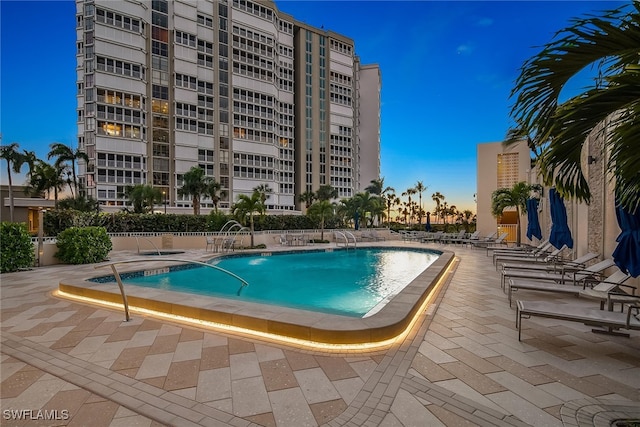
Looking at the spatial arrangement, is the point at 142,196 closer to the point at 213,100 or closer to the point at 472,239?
the point at 213,100

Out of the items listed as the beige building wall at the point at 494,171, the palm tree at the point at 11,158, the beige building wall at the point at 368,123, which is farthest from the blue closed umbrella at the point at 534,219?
the beige building wall at the point at 368,123

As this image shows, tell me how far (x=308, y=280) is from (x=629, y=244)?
781cm

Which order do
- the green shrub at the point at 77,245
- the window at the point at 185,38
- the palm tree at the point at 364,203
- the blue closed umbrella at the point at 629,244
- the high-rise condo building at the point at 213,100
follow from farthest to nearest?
the window at the point at 185,38, the high-rise condo building at the point at 213,100, the palm tree at the point at 364,203, the green shrub at the point at 77,245, the blue closed umbrella at the point at 629,244

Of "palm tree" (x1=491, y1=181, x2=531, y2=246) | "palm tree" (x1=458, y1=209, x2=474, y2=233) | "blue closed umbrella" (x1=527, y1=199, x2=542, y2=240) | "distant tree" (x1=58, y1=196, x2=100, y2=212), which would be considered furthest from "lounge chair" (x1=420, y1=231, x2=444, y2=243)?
"palm tree" (x1=458, y1=209, x2=474, y2=233)

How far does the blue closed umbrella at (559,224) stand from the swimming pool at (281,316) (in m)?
5.28


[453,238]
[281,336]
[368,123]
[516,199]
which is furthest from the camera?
[368,123]

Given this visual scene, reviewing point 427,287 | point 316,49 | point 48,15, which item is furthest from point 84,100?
point 427,287

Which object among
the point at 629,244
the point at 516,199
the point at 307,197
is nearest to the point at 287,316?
the point at 629,244

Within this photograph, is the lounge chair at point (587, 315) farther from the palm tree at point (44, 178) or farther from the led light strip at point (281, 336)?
the palm tree at point (44, 178)

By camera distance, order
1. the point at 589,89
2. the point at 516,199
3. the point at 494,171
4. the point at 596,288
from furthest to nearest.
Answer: the point at 494,171
the point at 516,199
the point at 596,288
the point at 589,89

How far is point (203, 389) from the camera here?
2.88 metres

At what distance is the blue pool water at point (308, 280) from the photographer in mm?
7656

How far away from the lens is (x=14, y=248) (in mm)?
9469

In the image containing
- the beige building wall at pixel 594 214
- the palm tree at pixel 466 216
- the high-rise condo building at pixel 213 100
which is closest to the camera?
the beige building wall at pixel 594 214
